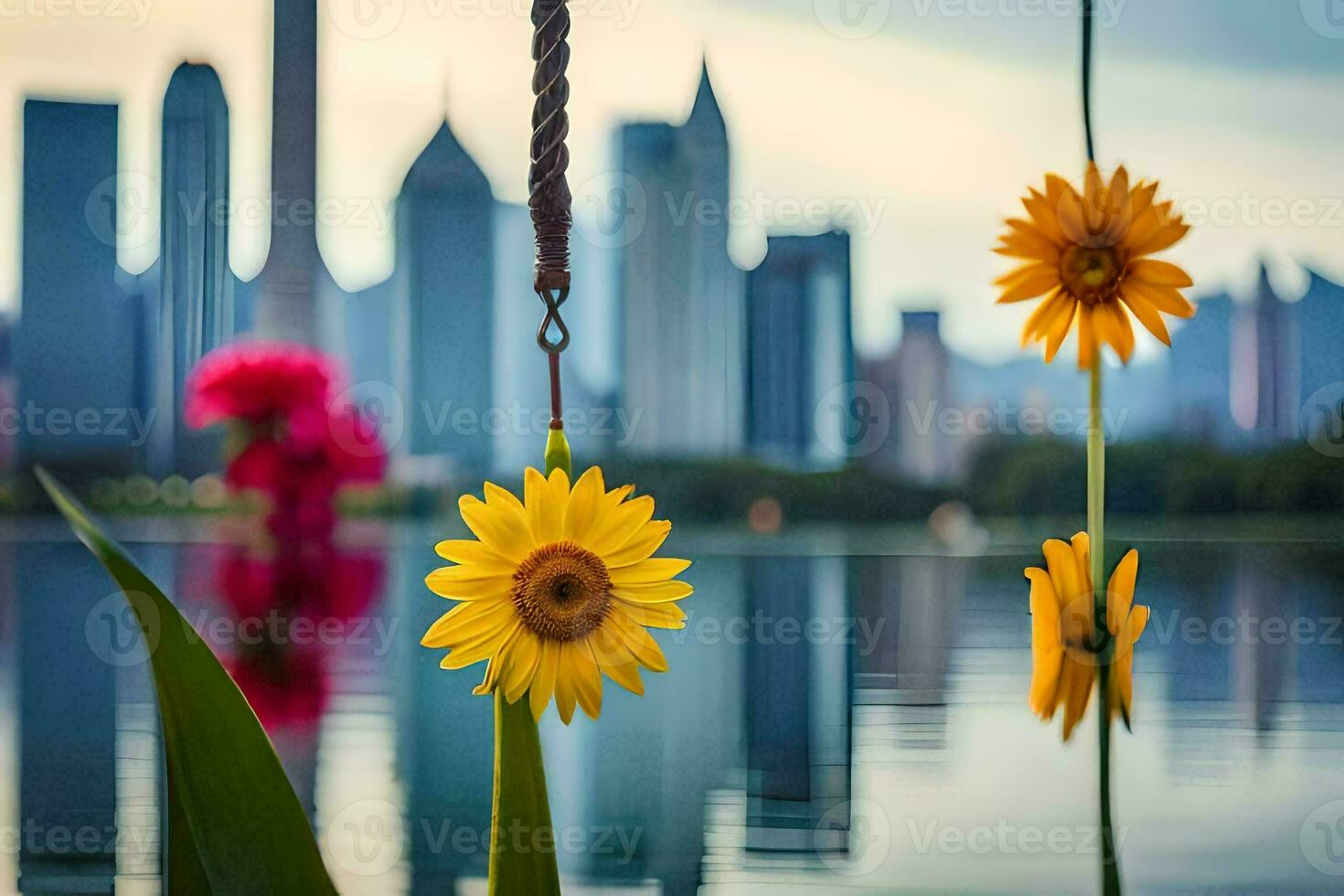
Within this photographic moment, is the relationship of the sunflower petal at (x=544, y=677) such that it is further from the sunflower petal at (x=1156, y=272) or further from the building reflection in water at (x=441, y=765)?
the building reflection in water at (x=441, y=765)

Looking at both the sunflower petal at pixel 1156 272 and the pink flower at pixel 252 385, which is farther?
the pink flower at pixel 252 385

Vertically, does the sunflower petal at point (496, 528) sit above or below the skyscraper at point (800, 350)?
below

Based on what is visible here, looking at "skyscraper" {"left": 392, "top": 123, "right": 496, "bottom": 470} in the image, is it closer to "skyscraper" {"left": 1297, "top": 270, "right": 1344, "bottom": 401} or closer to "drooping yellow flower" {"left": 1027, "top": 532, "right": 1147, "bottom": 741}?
"skyscraper" {"left": 1297, "top": 270, "right": 1344, "bottom": 401}

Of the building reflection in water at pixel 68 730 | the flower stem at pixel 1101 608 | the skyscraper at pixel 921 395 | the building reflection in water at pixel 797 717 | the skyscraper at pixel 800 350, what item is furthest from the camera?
the skyscraper at pixel 800 350

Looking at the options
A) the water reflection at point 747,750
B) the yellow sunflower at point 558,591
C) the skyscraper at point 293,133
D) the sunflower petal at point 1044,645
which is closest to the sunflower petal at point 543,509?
the yellow sunflower at point 558,591

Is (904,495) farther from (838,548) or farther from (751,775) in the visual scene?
(751,775)

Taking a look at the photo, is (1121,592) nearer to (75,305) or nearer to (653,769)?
(653,769)

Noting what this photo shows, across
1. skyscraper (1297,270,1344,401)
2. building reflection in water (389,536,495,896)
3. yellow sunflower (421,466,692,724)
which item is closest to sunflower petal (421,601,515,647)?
yellow sunflower (421,466,692,724)

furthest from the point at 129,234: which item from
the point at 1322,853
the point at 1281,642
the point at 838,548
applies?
the point at 838,548
